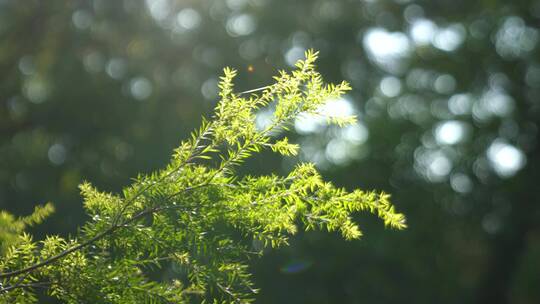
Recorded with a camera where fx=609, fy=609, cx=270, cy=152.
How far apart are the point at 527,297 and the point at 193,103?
8277mm

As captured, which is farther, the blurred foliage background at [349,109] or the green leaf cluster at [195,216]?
the blurred foliage background at [349,109]

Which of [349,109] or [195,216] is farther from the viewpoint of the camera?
[349,109]

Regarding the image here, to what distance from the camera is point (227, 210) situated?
171cm

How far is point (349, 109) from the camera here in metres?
13.2

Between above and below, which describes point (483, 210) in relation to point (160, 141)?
below

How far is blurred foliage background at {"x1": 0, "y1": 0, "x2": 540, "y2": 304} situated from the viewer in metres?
12.2

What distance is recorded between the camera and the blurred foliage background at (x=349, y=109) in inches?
479

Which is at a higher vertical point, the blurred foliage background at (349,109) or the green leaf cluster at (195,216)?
the blurred foliage background at (349,109)

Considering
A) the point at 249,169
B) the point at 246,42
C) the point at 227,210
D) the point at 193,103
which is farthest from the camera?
the point at 246,42

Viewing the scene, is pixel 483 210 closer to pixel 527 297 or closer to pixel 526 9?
pixel 527 297

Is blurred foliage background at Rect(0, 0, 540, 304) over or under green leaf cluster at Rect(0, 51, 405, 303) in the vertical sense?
over

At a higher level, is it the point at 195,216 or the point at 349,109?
the point at 349,109

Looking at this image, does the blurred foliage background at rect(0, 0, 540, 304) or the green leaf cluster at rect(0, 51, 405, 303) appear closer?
the green leaf cluster at rect(0, 51, 405, 303)

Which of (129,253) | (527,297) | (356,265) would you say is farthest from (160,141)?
(129,253)
